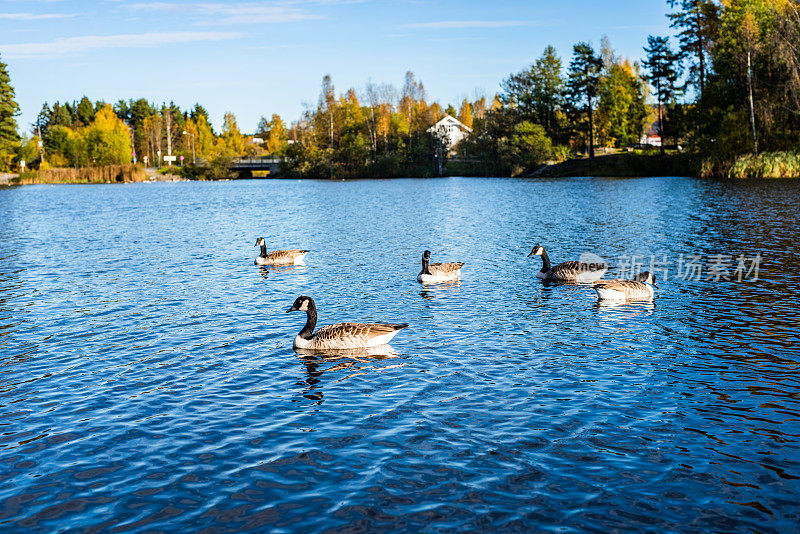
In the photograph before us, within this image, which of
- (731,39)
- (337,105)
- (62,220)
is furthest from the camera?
(337,105)

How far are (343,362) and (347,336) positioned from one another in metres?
0.72

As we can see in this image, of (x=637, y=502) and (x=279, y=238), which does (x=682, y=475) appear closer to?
(x=637, y=502)

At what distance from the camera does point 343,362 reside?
16391 millimetres

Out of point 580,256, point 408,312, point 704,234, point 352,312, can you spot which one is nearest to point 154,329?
point 352,312

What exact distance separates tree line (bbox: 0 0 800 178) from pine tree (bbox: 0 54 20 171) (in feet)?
1.03

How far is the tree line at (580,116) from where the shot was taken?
79.8 metres

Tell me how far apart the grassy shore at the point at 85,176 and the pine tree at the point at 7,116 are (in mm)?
9716

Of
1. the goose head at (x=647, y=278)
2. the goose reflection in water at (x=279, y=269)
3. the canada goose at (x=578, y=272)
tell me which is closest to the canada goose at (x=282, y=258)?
the goose reflection in water at (x=279, y=269)

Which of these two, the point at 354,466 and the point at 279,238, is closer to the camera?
the point at 354,466

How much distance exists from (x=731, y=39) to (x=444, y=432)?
A: 289 feet

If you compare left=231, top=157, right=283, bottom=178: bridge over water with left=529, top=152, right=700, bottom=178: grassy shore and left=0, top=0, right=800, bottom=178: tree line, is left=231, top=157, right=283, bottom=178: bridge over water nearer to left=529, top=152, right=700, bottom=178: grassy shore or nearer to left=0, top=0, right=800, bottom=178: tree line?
left=0, top=0, right=800, bottom=178: tree line

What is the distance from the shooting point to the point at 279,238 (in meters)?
45.9

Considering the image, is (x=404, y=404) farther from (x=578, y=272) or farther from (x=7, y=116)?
(x=7, y=116)

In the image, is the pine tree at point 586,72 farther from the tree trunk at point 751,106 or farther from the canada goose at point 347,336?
the canada goose at point 347,336
